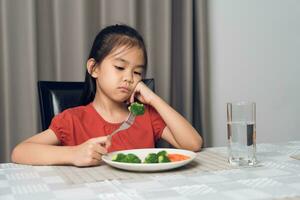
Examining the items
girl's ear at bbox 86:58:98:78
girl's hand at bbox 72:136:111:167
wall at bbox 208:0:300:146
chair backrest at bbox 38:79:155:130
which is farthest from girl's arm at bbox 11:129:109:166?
wall at bbox 208:0:300:146

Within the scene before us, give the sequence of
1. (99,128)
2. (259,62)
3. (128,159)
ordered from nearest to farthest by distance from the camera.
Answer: (128,159) → (99,128) → (259,62)

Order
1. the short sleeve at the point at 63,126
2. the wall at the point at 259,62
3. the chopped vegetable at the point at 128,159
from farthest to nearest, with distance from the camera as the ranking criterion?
the wall at the point at 259,62 → the short sleeve at the point at 63,126 → the chopped vegetable at the point at 128,159

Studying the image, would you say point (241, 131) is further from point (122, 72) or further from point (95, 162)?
point (122, 72)

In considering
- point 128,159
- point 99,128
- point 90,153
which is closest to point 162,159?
point 128,159

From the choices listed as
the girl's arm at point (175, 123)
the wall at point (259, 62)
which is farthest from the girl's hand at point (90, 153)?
the wall at point (259, 62)

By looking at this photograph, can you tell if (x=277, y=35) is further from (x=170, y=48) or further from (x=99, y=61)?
(x=99, y=61)

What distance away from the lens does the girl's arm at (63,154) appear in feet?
3.48

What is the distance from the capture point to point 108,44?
160 centimetres

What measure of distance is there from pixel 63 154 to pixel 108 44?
24.2 inches

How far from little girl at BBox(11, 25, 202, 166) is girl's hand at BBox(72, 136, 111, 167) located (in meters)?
0.27

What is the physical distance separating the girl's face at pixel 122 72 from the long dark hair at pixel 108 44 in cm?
3

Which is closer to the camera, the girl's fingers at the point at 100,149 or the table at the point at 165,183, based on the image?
the table at the point at 165,183

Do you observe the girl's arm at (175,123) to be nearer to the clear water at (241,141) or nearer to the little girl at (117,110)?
the little girl at (117,110)

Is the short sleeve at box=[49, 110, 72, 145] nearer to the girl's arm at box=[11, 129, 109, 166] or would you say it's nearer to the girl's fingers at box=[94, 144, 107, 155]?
the girl's arm at box=[11, 129, 109, 166]
